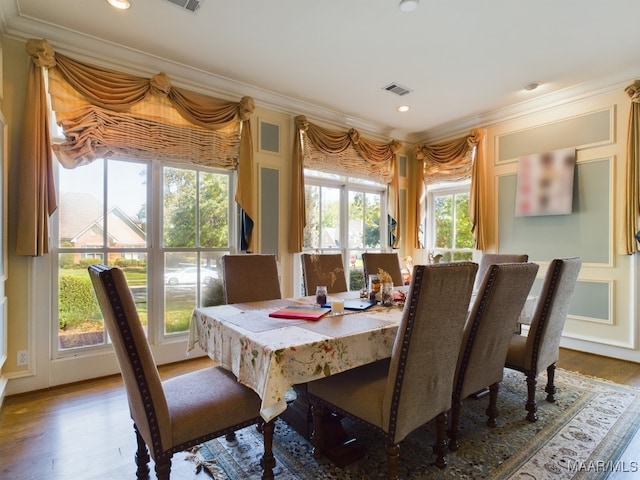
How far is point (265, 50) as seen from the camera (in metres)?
2.88

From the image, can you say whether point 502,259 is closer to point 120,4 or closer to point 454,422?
point 454,422

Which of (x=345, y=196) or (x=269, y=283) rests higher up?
(x=345, y=196)

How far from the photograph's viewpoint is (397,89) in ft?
11.9

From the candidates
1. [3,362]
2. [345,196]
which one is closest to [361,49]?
[345,196]

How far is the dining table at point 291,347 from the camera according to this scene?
137 cm

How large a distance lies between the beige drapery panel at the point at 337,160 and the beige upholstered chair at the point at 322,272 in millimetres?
951

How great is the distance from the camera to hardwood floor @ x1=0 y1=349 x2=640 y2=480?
5.54 ft

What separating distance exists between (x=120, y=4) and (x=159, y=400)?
2.53 metres

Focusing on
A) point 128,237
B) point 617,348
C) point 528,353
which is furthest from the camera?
point 617,348

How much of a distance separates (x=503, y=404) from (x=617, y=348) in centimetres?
190

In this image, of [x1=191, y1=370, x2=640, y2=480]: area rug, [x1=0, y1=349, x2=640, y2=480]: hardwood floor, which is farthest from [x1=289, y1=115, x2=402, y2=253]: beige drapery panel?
[x1=191, y1=370, x2=640, y2=480]: area rug

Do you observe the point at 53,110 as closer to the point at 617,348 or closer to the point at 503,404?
the point at 503,404

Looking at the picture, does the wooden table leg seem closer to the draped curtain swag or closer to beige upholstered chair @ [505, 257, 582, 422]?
beige upholstered chair @ [505, 257, 582, 422]

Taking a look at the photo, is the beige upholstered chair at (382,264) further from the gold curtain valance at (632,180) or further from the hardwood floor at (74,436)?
the gold curtain valance at (632,180)
